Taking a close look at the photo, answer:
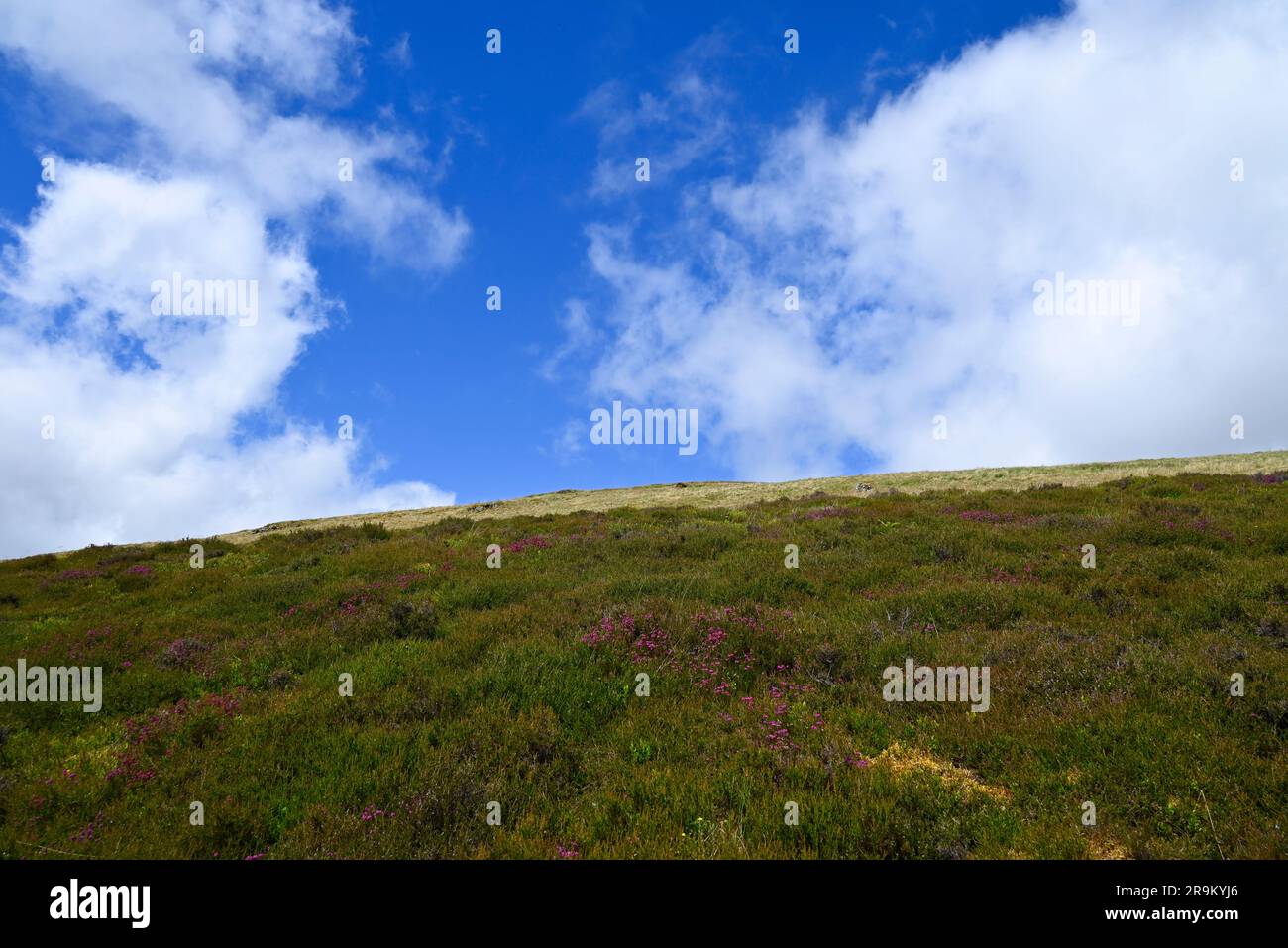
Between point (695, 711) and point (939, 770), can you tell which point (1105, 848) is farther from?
point (695, 711)

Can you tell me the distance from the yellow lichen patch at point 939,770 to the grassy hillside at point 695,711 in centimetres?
4

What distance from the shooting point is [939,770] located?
241 inches

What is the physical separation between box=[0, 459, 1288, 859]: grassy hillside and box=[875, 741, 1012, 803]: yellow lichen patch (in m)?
Answer: 0.04

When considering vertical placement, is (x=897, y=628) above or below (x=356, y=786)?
above

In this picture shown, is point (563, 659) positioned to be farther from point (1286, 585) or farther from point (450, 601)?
point (1286, 585)

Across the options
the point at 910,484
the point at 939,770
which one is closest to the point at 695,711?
the point at 939,770

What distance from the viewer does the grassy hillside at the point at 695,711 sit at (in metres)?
5.30

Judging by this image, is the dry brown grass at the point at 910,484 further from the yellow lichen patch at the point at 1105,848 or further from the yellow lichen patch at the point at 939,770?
the yellow lichen patch at the point at 1105,848

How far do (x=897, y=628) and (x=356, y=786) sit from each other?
8.27 metres

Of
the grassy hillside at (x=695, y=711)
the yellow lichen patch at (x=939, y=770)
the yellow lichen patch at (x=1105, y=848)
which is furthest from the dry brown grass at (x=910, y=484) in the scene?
the yellow lichen patch at (x=1105, y=848)
